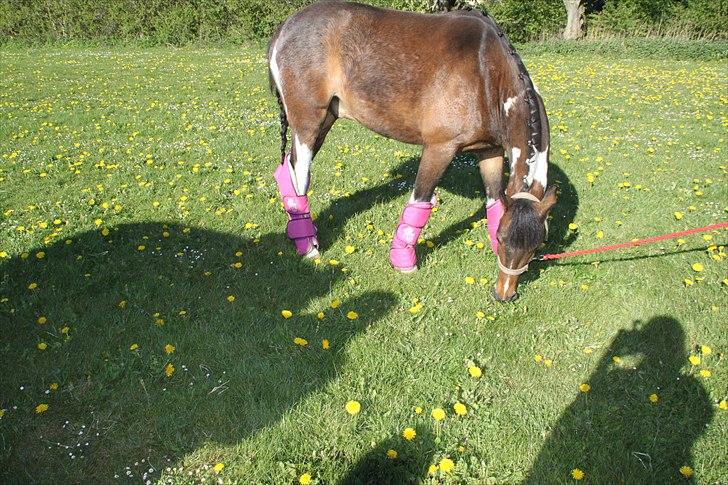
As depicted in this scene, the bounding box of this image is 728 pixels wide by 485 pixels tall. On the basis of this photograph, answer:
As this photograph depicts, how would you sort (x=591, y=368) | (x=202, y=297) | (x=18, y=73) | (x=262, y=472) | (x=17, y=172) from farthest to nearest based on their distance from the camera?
(x=18, y=73) < (x=17, y=172) < (x=202, y=297) < (x=591, y=368) < (x=262, y=472)

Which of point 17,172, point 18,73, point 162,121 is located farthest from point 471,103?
point 18,73

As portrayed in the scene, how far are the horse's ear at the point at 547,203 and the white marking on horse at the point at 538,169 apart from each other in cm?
32

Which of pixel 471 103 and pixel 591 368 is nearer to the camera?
pixel 591 368

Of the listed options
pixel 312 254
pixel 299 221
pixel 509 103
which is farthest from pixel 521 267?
pixel 299 221

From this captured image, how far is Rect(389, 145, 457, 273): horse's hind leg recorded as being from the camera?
4.32 metres

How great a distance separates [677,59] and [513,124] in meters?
21.8

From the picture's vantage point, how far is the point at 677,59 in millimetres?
20734

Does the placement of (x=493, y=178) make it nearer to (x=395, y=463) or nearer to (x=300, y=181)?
(x=300, y=181)

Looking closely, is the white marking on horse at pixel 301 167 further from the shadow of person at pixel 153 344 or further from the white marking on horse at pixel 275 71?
the shadow of person at pixel 153 344

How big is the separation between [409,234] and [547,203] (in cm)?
141

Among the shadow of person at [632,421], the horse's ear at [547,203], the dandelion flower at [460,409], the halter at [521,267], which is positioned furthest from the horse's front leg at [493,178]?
the dandelion flower at [460,409]

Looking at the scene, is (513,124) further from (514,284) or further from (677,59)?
(677,59)

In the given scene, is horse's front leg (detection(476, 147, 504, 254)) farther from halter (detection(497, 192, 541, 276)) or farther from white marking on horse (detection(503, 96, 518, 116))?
halter (detection(497, 192, 541, 276))

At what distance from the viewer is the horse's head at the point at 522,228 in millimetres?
3529
